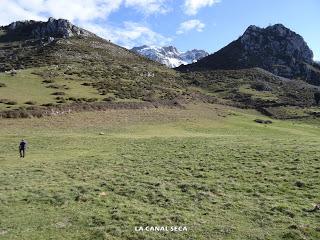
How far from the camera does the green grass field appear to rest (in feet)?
70.7

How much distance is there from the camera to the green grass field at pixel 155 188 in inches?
849

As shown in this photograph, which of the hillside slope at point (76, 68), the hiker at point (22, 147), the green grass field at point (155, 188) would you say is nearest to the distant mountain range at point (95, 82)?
the hillside slope at point (76, 68)

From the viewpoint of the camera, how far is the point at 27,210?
24.4 meters

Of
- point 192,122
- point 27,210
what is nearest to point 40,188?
point 27,210

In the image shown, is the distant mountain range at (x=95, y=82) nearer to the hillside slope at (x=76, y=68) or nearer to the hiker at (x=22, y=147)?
the hillside slope at (x=76, y=68)

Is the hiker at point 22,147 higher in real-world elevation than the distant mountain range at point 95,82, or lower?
lower

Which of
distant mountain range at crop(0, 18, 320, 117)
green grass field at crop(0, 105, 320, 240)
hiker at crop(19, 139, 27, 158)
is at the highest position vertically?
distant mountain range at crop(0, 18, 320, 117)

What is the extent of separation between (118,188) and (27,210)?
6520 mm

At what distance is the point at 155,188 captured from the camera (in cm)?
2881

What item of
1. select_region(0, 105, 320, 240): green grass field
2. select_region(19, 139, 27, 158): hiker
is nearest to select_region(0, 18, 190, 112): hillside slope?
select_region(19, 139, 27, 158): hiker

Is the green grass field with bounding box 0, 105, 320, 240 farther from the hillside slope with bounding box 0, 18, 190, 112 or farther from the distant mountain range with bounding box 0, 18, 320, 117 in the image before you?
the hillside slope with bounding box 0, 18, 190, 112

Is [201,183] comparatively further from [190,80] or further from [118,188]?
[190,80]

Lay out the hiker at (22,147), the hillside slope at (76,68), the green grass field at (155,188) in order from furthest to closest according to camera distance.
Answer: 1. the hillside slope at (76,68)
2. the hiker at (22,147)
3. the green grass field at (155,188)

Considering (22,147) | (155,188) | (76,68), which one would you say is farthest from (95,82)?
(155,188)
